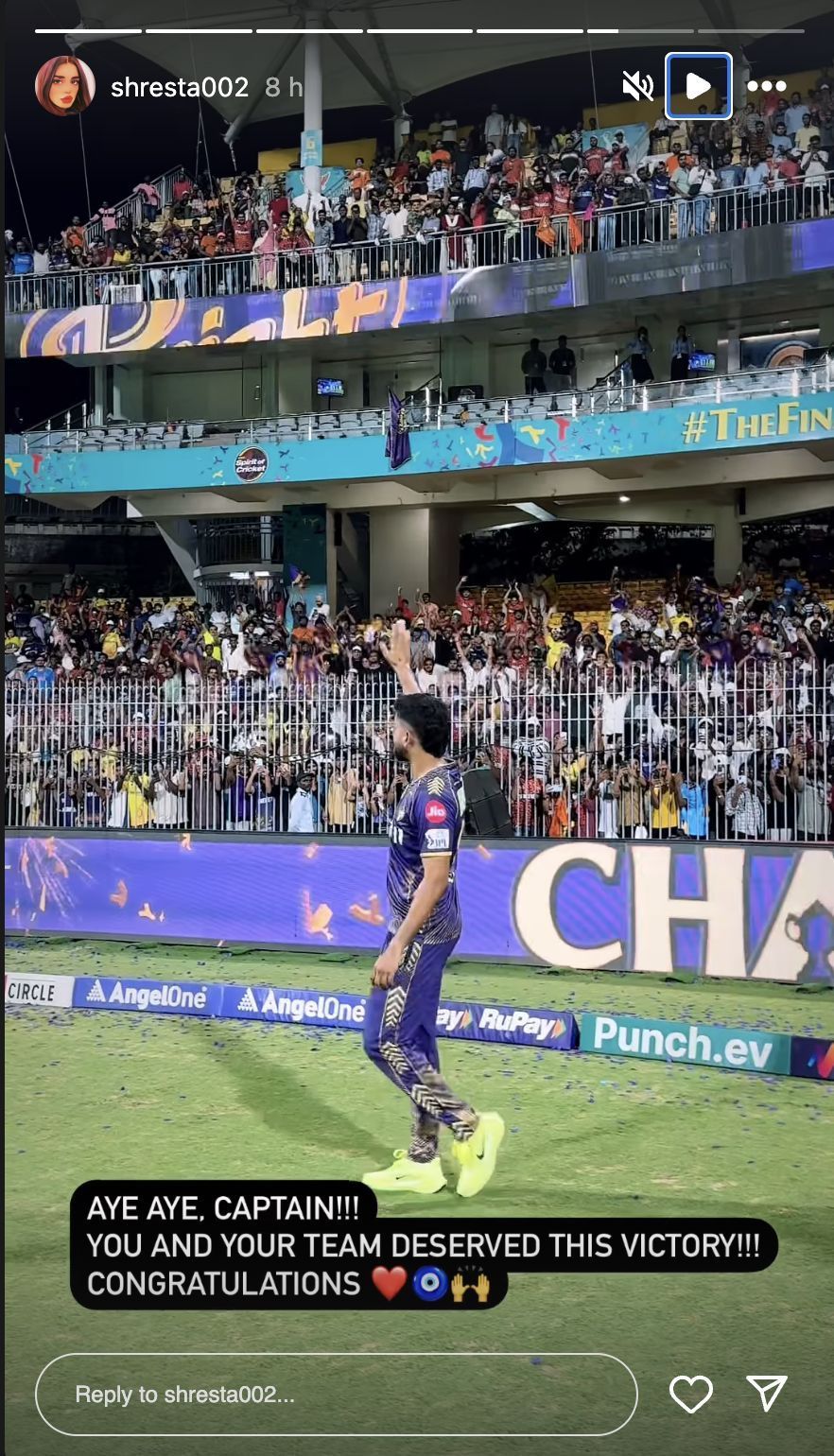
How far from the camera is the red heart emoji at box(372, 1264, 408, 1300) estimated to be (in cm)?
298

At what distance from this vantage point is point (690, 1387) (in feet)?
9.02

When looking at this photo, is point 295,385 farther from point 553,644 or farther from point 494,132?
point 553,644

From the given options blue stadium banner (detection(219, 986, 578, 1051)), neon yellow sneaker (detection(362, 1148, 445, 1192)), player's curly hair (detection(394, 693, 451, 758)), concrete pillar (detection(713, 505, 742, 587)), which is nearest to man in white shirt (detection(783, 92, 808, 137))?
blue stadium banner (detection(219, 986, 578, 1051))

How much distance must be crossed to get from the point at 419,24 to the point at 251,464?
1903cm

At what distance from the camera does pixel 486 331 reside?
24.2 meters

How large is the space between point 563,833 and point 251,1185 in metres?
8.25

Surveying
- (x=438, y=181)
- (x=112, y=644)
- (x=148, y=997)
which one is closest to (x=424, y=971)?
(x=148, y=997)

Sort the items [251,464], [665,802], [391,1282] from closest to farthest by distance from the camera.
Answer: [391,1282] → [665,802] → [251,464]

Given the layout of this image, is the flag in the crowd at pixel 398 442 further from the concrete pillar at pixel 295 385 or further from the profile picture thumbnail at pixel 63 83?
the profile picture thumbnail at pixel 63 83

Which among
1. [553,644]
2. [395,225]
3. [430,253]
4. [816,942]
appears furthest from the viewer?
[430,253]

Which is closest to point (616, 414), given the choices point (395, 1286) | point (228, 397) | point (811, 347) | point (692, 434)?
point (692, 434)

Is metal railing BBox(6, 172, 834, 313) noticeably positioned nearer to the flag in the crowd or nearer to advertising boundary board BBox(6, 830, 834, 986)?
the flag in the crowd

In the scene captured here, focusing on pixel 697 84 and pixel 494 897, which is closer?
pixel 697 84

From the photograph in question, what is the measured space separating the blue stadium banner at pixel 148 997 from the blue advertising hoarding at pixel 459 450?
38.1ft
